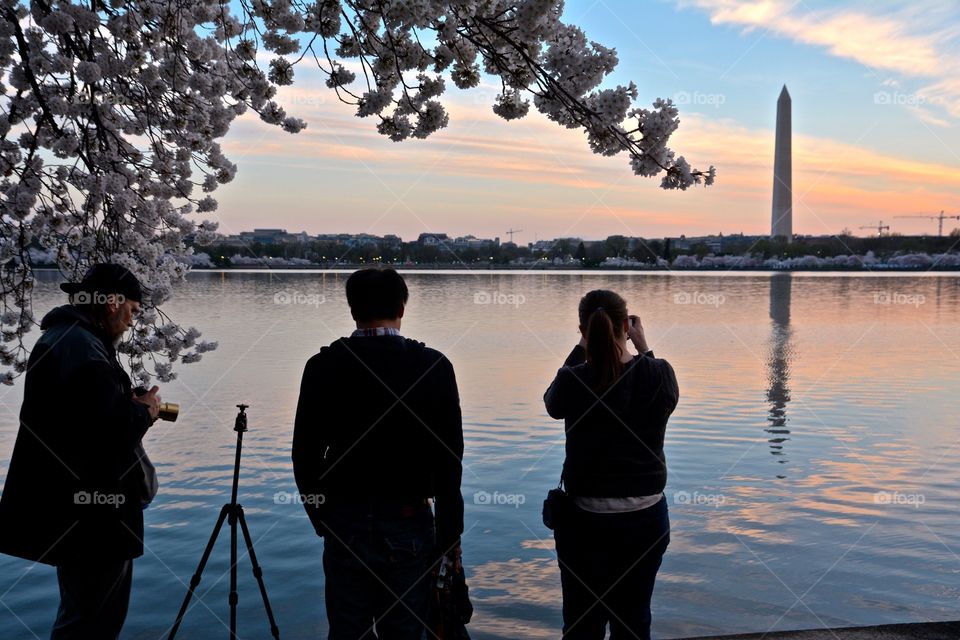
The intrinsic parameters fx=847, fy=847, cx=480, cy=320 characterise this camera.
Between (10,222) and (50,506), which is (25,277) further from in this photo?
(50,506)

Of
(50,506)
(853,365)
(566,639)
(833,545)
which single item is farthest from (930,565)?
(853,365)

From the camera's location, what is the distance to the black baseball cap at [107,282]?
360 centimetres

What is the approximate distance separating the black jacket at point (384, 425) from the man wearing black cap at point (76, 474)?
33.2 inches

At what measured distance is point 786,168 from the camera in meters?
115

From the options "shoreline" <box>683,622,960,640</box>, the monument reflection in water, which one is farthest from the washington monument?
"shoreline" <box>683,622,960,640</box>

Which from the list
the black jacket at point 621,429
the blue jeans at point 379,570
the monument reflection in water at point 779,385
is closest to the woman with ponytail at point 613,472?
the black jacket at point 621,429

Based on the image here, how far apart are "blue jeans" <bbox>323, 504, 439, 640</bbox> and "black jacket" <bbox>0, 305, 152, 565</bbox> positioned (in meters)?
0.97

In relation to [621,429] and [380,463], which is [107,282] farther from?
[621,429]

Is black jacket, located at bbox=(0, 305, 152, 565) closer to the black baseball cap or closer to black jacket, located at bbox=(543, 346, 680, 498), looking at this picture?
the black baseball cap

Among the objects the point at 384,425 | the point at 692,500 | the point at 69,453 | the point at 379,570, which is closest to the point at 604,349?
the point at 384,425

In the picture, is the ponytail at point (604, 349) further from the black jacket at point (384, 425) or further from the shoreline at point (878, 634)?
the shoreline at point (878, 634)

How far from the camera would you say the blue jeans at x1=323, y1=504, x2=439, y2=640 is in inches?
124

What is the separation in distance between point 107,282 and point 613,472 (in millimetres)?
2299

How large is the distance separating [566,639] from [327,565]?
1.22 meters
